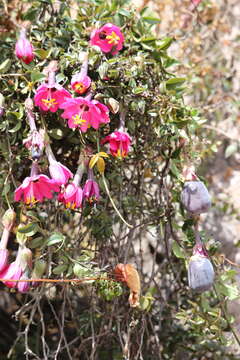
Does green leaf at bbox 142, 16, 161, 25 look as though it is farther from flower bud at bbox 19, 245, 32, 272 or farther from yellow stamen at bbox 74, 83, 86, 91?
flower bud at bbox 19, 245, 32, 272

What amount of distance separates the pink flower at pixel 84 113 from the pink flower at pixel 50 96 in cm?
2

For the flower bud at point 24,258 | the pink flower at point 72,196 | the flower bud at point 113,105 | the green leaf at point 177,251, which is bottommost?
the green leaf at point 177,251

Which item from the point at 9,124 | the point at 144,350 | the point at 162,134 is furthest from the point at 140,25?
the point at 144,350

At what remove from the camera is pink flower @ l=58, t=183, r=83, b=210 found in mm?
1050

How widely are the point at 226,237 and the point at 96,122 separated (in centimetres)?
110

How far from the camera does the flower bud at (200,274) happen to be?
1088 millimetres

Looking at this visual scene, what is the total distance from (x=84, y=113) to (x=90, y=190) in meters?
0.17

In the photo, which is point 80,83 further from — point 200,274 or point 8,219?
point 200,274

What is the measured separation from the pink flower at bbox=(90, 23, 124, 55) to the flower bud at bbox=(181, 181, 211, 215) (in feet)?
1.19

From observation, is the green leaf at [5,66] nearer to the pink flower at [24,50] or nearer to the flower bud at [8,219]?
the pink flower at [24,50]

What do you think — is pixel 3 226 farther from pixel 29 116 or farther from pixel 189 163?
pixel 189 163

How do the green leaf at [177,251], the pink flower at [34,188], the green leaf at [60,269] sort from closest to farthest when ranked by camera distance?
1. the pink flower at [34,188]
2. the green leaf at [60,269]
3. the green leaf at [177,251]

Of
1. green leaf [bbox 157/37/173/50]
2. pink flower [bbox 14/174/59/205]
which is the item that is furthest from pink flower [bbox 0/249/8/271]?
green leaf [bbox 157/37/173/50]

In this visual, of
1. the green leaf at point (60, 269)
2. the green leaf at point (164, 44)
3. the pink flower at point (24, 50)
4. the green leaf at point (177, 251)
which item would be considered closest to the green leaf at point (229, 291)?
the green leaf at point (177, 251)
